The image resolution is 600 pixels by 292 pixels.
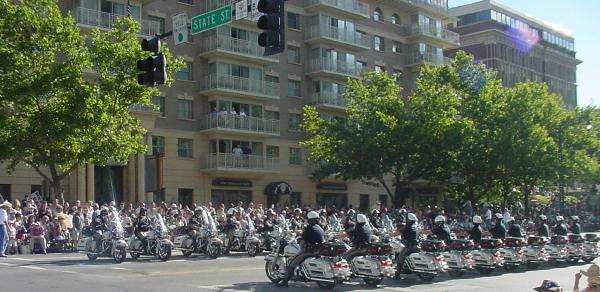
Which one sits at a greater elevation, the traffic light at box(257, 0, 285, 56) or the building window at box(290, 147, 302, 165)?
the traffic light at box(257, 0, 285, 56)

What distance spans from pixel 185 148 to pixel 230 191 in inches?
166

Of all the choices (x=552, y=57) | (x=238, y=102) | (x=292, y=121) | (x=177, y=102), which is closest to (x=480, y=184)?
(x=292, y=121)

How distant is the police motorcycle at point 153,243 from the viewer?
22.9 metres

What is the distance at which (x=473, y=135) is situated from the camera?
4328cm

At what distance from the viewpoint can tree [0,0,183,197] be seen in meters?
29.0

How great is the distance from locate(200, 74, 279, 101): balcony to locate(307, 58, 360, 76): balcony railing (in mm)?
4486

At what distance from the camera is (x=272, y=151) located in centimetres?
4931

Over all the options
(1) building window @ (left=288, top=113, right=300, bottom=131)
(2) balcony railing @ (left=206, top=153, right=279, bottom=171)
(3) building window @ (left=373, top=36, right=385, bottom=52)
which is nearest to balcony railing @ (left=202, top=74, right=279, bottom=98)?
(1) building window @ (left=288, top=113, right=300, bottom=131)

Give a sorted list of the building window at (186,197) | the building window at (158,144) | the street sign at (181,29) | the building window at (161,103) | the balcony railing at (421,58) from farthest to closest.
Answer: the balcony railing at (421,58)
the building window at (186,197)
the building window at (161,103)
the building window at (158,144)
the street sign at (181,29)

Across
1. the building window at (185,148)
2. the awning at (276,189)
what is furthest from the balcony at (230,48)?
the awning at (276,189)

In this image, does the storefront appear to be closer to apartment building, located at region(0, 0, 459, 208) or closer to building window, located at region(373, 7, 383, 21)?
apartment building, located at region(0, 0, 459, 208)

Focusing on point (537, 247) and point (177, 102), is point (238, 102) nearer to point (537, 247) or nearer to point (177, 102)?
point (177, 102)

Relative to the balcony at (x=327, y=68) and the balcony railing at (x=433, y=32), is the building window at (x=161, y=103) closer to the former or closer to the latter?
the balcony at (x=327, y=68)

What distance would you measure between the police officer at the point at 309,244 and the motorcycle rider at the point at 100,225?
7.98 meters
